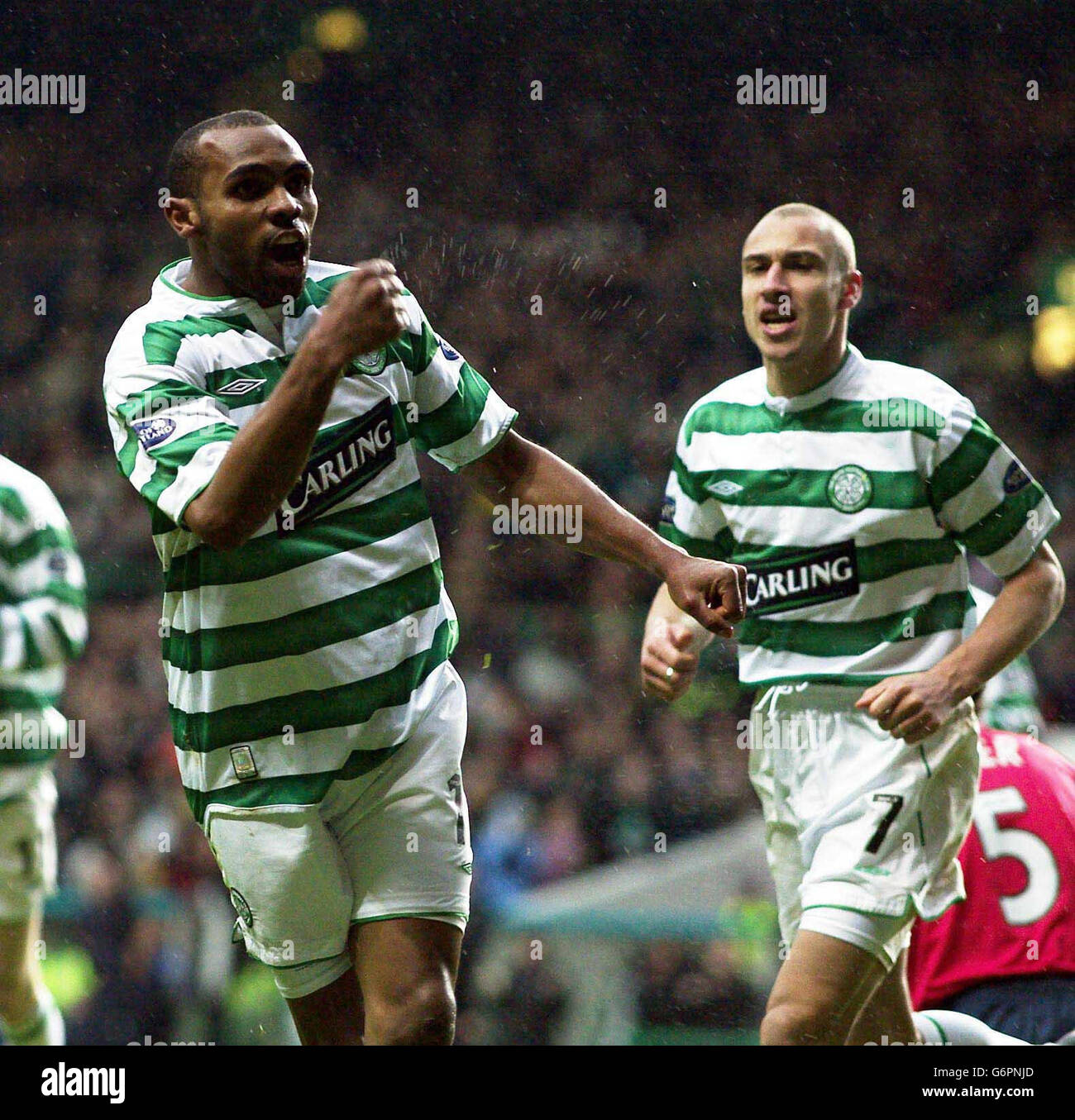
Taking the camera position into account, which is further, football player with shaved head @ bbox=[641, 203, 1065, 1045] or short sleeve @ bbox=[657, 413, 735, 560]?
short sleeve @ bbox=[657, 413, 735, 560]

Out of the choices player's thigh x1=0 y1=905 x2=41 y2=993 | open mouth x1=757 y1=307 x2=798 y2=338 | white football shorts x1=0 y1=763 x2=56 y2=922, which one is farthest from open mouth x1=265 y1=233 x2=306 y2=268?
player's thigh x1=0 y1=905 x2=41 y2=993

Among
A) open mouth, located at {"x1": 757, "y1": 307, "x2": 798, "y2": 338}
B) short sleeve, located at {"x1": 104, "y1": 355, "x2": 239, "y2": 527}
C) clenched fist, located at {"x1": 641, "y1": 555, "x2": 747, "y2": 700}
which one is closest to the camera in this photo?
short sleeve, located at {"x1": 104, "y1": 355, "x2": 239, "y2": 527}

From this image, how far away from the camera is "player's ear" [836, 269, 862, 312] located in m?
2.92

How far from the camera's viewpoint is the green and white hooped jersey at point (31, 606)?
3186mm

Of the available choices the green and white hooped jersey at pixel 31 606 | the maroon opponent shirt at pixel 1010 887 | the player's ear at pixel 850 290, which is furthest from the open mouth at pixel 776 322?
the green and white hooped jersey at pixel 31 606

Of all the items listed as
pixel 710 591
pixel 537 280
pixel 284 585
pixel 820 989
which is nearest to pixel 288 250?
pixel 284 585

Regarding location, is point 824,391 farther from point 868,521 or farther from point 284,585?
point 284,585

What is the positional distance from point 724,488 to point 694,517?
0.08 m

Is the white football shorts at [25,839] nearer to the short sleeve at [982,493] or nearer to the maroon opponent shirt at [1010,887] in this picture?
the maroon opponent shirt at [1010,887]

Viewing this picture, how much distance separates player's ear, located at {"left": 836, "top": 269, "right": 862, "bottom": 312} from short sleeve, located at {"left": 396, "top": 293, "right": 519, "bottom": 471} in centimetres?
84

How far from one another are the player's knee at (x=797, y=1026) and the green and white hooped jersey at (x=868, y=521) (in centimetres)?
54

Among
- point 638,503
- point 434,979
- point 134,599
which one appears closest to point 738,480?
point 638,503

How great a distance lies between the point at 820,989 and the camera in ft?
8.27

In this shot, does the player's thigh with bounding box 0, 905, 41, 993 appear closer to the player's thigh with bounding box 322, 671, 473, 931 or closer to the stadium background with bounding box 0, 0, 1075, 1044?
the stadium background with bounding box 0, 0, 1075, 1044
